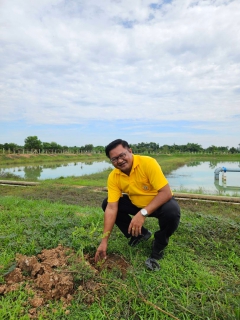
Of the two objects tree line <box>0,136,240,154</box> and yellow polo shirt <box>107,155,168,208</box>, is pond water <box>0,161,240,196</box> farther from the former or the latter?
tree line <box>0,136,240,154</box>

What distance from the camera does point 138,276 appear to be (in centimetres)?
181

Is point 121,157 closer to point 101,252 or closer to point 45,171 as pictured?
point 101,252

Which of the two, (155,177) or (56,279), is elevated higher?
A: (155,177)

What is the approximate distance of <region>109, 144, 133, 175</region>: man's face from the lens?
209 cm

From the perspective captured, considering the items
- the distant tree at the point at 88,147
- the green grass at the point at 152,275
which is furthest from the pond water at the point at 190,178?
the distant tree at the point at 88,147

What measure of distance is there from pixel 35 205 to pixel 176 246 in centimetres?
289

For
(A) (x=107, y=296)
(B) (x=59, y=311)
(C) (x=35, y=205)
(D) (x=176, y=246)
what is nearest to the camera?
(B) (x=59, y=311)

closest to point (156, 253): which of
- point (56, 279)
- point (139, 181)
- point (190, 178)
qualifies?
point (139, 181)

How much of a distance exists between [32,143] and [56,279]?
34.9 meters

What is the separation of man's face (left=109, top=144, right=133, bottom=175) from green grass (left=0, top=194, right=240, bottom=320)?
1.90 feet

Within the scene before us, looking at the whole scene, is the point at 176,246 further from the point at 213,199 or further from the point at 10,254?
the point at 213,199

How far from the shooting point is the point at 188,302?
155 centimetres

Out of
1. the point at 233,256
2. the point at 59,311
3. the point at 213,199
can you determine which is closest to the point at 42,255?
the point at 59,311

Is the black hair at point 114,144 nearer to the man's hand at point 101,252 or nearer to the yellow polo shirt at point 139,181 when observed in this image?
the yellow polo shirt at point 139,181
